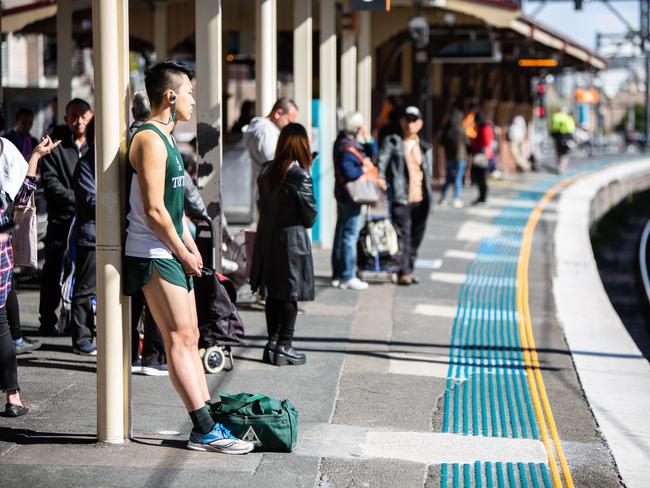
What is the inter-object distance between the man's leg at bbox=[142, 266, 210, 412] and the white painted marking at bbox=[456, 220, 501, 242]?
11099 millimetres

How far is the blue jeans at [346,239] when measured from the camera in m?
11.8

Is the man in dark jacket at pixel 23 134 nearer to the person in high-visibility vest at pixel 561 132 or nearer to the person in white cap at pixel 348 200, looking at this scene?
the person in white cap at pixel 348 200

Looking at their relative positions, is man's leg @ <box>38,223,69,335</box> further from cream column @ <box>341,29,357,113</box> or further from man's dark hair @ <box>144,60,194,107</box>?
cream column @ <box>341,29,357,113</box>

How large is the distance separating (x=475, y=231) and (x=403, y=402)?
10.5m

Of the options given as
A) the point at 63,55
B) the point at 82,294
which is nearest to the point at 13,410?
the point at 82,294

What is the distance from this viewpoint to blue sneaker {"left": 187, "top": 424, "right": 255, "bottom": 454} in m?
6.09

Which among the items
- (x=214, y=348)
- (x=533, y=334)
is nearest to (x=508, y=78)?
(x=533, y=334)

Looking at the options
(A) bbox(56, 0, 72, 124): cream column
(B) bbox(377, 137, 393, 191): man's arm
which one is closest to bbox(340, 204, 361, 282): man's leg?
(B) bbox(377, 137, 393, 191): man's arm

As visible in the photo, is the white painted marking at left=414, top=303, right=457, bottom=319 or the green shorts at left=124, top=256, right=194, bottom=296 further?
the white painted marking at left=414, top=303, right=457, bottom=319

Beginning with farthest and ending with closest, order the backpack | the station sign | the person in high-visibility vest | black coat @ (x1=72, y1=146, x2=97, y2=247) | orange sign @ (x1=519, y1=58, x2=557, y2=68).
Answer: the person in high-visibility vest < orange sign @ (x1=519, y1=58, x2=557, y2=68) < the station sign < the backpack < black coat @ (x1=72, y1=146, x2=97, y2=247)

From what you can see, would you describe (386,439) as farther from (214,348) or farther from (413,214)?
(413,214)

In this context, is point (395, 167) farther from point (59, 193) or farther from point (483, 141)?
Answer: point (483, 141)

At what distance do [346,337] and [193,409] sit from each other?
3641 mm

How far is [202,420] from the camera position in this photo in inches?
239
